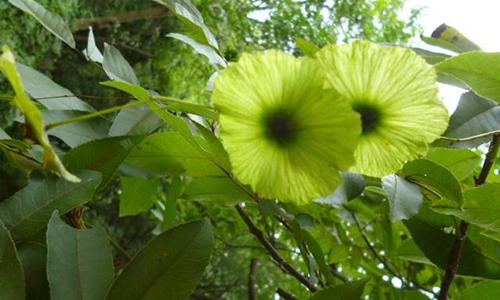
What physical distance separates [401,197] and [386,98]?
0.47 feet

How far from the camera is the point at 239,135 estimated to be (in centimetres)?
27

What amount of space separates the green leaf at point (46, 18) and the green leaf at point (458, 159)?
0.33 m

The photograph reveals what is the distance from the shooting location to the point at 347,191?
408mm

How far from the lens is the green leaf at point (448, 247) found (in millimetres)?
460

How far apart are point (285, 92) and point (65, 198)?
17 centimetres

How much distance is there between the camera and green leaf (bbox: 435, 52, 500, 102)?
341 mm

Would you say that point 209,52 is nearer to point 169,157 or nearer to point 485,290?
point 169,157

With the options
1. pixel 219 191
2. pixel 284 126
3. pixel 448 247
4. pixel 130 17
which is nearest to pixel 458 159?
pixel 448 247

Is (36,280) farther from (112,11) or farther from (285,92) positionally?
(112,11)

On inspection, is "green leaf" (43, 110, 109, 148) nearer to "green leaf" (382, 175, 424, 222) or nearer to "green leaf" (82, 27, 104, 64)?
"green leaf" (82, 27, 104, 64)

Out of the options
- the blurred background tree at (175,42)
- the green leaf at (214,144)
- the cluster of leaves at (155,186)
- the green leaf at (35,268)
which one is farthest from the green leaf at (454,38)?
the blurred background tree at (175,42)

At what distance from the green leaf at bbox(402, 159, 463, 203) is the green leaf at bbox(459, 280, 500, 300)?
7 centimetres

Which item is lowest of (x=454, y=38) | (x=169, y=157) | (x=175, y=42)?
(x=175, y=42)

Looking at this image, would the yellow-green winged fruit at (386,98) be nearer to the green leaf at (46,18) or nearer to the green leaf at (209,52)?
the green leaf at (209,52)
